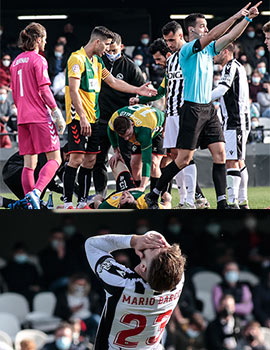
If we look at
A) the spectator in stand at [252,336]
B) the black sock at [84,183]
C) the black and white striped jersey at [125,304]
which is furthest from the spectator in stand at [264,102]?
the black and white striped jersey at [125,304]

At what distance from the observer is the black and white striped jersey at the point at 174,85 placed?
677 centimetres

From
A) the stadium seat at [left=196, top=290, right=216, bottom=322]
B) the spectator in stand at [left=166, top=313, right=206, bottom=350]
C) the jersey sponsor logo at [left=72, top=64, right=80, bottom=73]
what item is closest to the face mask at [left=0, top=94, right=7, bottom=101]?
the jersey sponsor logo at [left=72, top=64, right=80, bottom=73]

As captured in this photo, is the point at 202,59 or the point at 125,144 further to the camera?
the point at 125,144

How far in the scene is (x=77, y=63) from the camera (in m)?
6.58

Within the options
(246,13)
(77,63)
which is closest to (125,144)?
(77,63)

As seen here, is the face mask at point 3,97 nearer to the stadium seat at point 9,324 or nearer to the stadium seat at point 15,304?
the stadium seat at point 15,304

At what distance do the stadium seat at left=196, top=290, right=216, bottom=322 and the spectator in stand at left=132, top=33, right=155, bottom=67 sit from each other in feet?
30.8

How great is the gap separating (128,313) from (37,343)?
1.96 meters

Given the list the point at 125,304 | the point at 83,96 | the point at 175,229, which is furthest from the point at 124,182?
the point at 125,304

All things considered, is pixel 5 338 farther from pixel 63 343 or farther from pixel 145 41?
pixel 145 41

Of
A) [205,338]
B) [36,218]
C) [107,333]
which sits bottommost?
[205,338]

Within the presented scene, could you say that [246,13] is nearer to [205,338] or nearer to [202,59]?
[202,59]

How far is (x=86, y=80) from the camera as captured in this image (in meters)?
6.76

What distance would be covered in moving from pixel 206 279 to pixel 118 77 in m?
2.93
